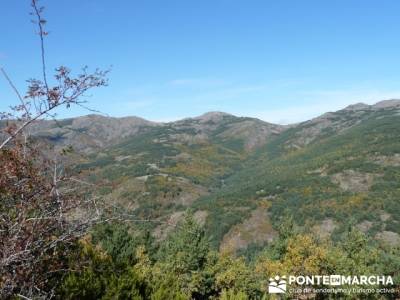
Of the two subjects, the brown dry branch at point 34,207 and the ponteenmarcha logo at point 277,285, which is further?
the ponteenmarcha logo at point 277,285

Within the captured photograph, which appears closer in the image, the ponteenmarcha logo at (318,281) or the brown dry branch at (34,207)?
the brown dry branch at (34,207)

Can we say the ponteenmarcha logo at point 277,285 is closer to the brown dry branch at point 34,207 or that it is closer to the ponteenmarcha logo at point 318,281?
the ponteenmarcha logo at point 318,281

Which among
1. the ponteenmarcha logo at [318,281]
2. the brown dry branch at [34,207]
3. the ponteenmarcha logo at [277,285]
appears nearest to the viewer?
the brown dry branch at [34,207]

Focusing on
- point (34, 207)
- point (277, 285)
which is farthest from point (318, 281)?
point (34, 207)

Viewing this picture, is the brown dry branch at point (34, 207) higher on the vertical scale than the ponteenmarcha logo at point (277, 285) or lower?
higher

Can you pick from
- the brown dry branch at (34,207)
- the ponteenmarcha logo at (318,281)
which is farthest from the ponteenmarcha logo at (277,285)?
the brown dry branch at (34,207)

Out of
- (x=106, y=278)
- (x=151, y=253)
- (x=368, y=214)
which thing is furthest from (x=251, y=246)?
(x=106, y=278)

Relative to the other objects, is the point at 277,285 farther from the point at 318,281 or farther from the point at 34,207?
the point at 34,207

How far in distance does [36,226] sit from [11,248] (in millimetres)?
522

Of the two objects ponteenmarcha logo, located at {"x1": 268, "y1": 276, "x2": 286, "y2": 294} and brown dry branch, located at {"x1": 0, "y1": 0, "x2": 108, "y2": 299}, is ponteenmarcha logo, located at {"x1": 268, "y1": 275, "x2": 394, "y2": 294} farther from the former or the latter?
brown dry branch, located at {"x1": 0, "y1": 0, "x2": 108, "y2": 299}

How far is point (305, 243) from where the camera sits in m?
57.4

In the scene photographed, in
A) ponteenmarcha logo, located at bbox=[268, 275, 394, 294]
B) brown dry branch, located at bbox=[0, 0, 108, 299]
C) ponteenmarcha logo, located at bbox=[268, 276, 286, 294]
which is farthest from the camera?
ponteenmarcha logo, located at bbox=[268, 275, 394, 294]

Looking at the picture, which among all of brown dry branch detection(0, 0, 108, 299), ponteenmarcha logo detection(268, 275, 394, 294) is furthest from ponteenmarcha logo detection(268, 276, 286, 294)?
brown dry branch detection(0, 0, 108, 299)

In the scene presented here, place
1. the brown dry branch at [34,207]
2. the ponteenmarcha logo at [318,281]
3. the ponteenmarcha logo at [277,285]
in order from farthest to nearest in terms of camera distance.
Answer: the ponteenmarcha logo at [318,281] < the ponteenmarcha logo at [277,285] < the brown dry branch at [34,207]
